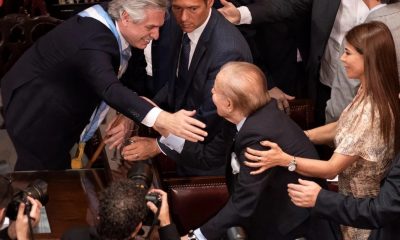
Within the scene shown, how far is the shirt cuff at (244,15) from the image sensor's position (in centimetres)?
356

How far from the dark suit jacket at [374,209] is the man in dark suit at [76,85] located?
56 centimetres

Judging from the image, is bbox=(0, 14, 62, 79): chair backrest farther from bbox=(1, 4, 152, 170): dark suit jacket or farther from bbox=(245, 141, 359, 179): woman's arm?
bbox=(245, 141, 359, 179): woman's arm

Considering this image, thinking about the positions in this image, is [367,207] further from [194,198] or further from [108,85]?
[108,85]

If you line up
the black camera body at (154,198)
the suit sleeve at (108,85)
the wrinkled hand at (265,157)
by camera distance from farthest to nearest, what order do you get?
the suit sleeve at (108,85), the wrinkled hand at (265,157), the black camera body at (154,198)


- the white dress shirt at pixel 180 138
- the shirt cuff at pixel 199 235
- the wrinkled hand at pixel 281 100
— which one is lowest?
the wrinkled hand at pixel 281 100

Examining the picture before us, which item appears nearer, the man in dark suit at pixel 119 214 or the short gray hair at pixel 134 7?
the man in dark suit at pixel 119 214

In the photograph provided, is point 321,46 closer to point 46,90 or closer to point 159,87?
point 159,87

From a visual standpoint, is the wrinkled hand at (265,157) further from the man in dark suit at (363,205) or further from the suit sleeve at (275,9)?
the suit sleeve at (275,9)

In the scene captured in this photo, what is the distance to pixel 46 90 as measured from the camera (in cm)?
281

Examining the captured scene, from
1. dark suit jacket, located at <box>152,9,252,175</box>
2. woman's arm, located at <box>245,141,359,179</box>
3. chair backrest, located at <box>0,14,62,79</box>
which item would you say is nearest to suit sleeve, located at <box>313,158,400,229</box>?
woman's arm, located at <box>245,141,359,179</box>

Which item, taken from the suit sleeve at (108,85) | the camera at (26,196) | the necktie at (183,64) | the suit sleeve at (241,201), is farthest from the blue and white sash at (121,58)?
the suit sleeve at (241,201)

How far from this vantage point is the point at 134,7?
2.67m

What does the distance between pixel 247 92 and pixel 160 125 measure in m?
0.45

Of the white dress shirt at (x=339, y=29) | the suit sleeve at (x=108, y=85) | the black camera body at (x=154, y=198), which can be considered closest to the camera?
the black camera body at (x=154, y=198)
